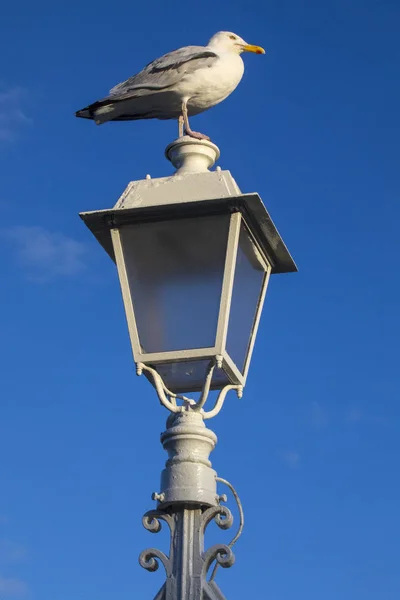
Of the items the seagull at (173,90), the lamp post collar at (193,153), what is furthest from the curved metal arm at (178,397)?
the seagull at (173,90)

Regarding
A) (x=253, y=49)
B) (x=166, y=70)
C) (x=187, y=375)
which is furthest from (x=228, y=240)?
(x=253, y=49)

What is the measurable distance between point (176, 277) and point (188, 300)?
13 centimetres

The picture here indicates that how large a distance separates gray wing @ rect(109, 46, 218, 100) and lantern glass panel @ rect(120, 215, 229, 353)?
122 centimetres

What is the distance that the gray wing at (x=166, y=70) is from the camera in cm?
525

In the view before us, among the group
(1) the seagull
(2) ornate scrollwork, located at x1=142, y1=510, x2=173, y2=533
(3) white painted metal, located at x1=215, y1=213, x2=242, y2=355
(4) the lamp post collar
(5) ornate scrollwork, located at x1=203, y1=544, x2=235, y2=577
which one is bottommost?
(5) ornate scrollwork, located at x1=203, y1=544, x2=235, y2=577

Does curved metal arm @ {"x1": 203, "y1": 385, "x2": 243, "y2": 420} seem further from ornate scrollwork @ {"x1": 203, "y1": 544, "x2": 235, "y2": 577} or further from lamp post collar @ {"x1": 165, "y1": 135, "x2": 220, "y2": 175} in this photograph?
lamp post collar @ {"x1": 165, "y1": 135, "x2": 220, "y2": 175}

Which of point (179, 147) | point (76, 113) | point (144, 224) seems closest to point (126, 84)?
point (76, 113)

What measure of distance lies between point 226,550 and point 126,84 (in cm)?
291

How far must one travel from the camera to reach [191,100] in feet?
17.3

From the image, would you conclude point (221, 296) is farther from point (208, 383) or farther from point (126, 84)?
point (126, 84)

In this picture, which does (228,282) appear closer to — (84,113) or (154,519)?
(154,519)

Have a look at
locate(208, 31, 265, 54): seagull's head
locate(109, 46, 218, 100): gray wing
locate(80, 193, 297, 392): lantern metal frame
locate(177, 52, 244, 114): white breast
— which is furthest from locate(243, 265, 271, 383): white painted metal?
locate(208, 31, 265, 54): seagull's head

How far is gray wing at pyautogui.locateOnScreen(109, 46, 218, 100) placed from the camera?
17.2 ft

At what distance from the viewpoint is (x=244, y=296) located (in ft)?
14.6
